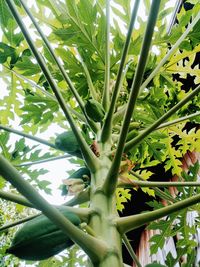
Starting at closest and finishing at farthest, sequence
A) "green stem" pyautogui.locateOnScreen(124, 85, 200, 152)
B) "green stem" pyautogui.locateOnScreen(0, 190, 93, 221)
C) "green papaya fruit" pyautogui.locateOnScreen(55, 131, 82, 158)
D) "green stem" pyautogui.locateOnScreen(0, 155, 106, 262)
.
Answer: "green stem" pyautogui.locateOnScreen(0, 155, 106, 262), "green stem" pyautogui.locateOnScreen(0, 190, 93, 221), "green stem" pyautogui.locateOnScreen(124, 85, 200, 152), "green papaya fruit" pyautogui.locateOnScreen(55, 131, 82, 158)

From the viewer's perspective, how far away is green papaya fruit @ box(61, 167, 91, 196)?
1.03 meters

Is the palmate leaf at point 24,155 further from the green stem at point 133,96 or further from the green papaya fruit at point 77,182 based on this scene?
the green stem at point 133,96

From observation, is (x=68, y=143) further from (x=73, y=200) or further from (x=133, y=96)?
(x=133, y=96)

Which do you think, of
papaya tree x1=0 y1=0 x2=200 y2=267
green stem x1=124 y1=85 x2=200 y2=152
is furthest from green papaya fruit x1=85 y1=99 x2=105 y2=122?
green stem x1=124 y1=85 x2=200 y2=152

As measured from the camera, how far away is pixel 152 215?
834 millimetres

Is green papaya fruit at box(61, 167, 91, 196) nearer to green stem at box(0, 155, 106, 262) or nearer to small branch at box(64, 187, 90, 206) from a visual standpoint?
small branch at box(64, 187, 90, 206)

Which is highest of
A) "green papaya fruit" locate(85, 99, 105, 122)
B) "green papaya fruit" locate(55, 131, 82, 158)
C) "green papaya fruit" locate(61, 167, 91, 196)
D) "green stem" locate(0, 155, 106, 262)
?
"green papaya fruit" locate(85, 99, 105, 122)

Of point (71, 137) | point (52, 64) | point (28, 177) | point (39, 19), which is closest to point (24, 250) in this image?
point (71, 137)

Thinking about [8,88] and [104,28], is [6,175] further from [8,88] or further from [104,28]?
[8,88]

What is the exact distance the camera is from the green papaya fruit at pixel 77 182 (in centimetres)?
103

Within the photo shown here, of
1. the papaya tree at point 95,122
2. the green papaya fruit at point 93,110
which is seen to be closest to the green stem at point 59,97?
the papaya tree at point 95,122

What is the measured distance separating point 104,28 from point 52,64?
0.42 m

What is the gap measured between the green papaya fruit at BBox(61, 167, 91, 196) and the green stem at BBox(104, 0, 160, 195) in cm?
13

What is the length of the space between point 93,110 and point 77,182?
0.31m
